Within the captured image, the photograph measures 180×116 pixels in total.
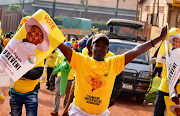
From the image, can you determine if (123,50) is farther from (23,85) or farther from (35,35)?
(35,35)

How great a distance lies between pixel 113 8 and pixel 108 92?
6381cm

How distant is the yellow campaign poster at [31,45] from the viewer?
10.7 ft

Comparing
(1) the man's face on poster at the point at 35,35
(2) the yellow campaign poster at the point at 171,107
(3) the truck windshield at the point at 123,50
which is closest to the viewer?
(1) the man's face on poster at the point at 35,35

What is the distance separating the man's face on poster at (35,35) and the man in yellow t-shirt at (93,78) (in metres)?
0.32

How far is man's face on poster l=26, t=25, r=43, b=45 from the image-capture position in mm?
3400

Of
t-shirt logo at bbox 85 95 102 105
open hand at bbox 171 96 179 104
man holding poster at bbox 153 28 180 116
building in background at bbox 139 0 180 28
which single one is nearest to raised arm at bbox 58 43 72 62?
t-shirt logo at bbox 85 95 102 105

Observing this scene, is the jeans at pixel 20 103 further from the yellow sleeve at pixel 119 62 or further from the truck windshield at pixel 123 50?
the truck windshield at pixel 123 50

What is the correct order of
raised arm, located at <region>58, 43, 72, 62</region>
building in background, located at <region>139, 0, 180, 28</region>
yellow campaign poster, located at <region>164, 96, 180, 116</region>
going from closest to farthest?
raised arm, located at <region>58, 43, 72, 62</region> → yellow campaign poster, located at <region>164, 96, 180, 116</region> → building in background, located at <region>139, 0, 180, 28</region>

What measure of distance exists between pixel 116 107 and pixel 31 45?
595 centimetres

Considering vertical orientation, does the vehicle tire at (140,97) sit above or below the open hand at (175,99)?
below

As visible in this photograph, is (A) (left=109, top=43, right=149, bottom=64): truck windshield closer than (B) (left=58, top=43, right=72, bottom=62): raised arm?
No

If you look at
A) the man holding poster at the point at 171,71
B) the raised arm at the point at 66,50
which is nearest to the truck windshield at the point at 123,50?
the man holding poster at the point at 171,71

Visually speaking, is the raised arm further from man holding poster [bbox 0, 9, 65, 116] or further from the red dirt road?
the red dirt road

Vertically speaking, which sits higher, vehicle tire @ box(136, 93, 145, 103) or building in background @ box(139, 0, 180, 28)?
building in background @ box(139, 0, 180, 28)
